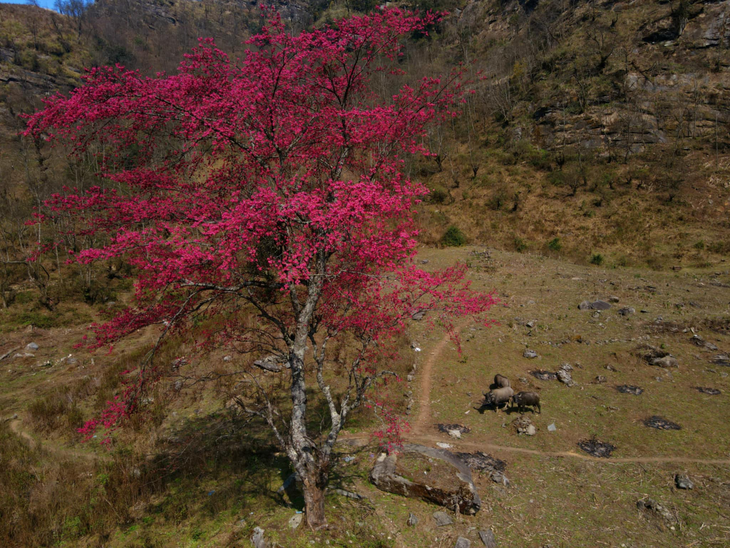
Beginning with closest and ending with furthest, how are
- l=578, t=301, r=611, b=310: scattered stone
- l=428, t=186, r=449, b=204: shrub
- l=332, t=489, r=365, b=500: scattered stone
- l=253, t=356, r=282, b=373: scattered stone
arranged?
1. l=332, t=489, r=365, b=500: scattered stone
2. l=253, t=356, r=282, b=373: scattered stone
3. l=578, t=301, r=611, b=310: scattered stone
4. l=428, t=186, r=449, b=204: shrub

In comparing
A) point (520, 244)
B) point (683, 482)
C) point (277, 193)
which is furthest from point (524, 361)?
point (520, 244)

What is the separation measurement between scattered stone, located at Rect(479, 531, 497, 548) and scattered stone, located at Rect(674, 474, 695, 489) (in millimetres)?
4293

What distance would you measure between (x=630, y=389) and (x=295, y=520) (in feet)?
35.9

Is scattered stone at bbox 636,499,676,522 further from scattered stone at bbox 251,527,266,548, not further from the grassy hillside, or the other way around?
scattered stone at bbox 251,527,266,548

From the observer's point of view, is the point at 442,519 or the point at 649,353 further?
the point at 649,353

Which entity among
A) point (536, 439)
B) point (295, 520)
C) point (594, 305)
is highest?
point (295, 520)

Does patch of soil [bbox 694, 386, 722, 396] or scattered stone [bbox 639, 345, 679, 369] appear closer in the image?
patch of soil [bbox 694, 386, 722, 396]

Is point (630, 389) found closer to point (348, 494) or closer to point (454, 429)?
point (454, 429)

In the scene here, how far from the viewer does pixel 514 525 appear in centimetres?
709

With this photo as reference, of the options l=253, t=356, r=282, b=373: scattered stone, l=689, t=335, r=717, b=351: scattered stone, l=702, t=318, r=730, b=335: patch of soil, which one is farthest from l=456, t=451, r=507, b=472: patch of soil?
l=702, t=318, r=730, b=335: patch of soil

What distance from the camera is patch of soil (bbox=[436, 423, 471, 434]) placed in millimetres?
10406

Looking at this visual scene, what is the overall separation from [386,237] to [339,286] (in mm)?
1720

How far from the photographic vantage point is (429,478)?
7.61 metres

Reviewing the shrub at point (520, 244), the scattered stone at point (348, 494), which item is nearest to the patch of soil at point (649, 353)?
the scattered stone at point (348, 494)
